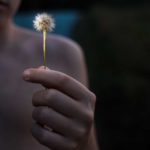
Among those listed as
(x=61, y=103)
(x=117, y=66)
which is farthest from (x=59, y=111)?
(x=117, y=66)

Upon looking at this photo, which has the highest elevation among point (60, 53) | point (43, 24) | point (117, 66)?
point (117, 66)

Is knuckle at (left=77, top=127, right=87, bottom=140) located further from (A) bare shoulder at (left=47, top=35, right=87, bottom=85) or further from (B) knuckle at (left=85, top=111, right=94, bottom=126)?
(A) bare shoulder at (left=47, top=35, right=87, bottom=85)

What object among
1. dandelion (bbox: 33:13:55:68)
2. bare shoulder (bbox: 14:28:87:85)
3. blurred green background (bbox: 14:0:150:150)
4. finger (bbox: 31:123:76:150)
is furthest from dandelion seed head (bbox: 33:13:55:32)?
blurred green background (bbox: 14:0:150:150)

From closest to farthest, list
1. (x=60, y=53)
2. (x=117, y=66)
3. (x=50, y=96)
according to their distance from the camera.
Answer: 1. (x=50, y=96)
2. (x=60, y=53)
3. (x=117, y=66)

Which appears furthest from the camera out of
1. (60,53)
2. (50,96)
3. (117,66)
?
(117,66)

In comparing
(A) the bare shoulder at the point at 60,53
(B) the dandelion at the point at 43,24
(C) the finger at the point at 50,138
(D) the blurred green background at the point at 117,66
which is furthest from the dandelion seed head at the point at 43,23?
(D) the blurred green background at the point at 117,66

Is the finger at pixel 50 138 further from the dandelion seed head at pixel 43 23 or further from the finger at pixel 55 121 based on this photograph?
the dandelion seed head at pixel 43 23

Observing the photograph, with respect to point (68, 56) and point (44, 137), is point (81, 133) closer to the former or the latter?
point (44, 137)
